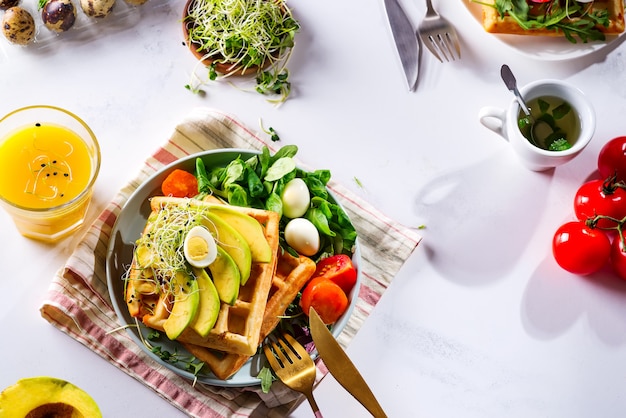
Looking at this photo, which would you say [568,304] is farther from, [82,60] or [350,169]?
[82,60]

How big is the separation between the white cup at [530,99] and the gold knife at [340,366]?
890 mm

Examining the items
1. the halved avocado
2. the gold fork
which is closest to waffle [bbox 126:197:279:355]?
the gold fork

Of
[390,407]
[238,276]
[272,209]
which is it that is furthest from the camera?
[390,407]

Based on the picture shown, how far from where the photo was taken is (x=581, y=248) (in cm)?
262

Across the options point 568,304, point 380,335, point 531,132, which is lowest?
point 568,304

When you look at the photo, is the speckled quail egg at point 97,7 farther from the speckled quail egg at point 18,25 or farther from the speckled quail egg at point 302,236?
the speckled quail egg at point 302,236

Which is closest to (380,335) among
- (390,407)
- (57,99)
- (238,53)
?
(390,407)

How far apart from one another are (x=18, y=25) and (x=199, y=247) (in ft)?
3.41

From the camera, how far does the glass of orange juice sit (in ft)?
8.06

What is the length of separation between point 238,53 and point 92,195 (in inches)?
26.4

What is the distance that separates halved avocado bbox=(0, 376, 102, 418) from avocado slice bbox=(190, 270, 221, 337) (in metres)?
0.38

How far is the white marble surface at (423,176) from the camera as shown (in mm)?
2652

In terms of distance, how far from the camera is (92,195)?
2672 mm

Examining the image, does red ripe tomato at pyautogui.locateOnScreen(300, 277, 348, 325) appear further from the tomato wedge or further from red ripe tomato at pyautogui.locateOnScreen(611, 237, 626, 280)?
red ripe tomato at pyautogui.locateOnScreen(611, 237, 626, 280)
